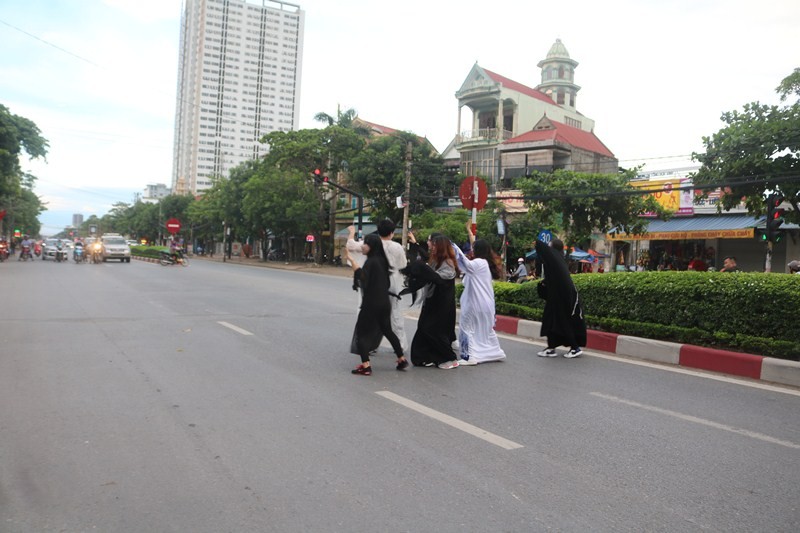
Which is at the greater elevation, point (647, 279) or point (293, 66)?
point (293, 66)

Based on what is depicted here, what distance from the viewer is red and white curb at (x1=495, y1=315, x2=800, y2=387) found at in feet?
21.9

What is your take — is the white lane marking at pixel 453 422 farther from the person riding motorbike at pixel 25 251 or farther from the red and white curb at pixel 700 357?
Answer: the person riding motorbike at pixel 25 251

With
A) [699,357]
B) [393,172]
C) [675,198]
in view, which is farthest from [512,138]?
[699,357]

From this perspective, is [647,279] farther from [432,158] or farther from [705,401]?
[432,158]

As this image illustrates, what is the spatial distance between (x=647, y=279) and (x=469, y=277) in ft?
9.58

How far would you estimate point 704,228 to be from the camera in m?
24.3

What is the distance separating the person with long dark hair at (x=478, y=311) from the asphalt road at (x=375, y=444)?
0.33m

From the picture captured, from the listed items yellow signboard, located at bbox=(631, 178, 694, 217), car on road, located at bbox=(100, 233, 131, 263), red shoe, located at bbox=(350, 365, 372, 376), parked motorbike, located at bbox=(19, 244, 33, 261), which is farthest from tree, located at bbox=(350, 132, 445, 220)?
red shoe, located at bbox=(350, 365, 372, 376)

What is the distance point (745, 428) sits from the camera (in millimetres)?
4824

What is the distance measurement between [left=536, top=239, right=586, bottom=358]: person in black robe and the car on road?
32.3 metres

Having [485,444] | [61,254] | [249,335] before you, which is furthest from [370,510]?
[61,254]

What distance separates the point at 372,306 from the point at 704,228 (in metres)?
21.8

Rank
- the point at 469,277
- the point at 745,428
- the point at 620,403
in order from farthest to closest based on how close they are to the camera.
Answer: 1. the point at 469,277
2. the point at 620,403
3. the point at 745,428

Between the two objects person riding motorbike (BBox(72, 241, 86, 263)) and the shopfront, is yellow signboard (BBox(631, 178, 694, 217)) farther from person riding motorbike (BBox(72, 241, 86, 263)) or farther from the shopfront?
person riding motorbike (BBox(72, 241, 86, 263))
